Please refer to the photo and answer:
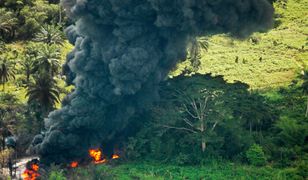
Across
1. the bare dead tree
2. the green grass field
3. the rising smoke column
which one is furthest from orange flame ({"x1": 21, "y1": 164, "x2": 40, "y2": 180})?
the bare dead tree

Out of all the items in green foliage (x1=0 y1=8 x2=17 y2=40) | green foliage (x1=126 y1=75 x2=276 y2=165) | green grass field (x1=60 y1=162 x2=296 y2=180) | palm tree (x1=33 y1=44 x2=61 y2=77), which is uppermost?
green foliage (x1=0 y1=8 x2=17 y2=40)

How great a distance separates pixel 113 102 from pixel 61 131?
22.0 feet

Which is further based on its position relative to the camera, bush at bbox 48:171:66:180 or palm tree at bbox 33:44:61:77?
palm tree at bbox 33:44:61:77

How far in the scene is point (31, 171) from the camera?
5725 cm

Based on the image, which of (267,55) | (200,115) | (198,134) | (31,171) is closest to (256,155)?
(198,134)

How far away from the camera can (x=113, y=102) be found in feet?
189

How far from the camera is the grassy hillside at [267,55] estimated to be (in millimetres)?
81694

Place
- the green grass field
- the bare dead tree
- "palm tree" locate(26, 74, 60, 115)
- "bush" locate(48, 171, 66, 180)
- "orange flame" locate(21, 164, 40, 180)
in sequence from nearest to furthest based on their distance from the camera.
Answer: "bush" locate(48, 171, 66, 180), the green grass field, "orange flame" locate(21, 164, 40, 180), the bare dead tree, "palm tree" locate(26, 74, 60, 115)

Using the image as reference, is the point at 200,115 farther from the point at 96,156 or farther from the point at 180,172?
the point at 96,156

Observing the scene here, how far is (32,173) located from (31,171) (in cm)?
51

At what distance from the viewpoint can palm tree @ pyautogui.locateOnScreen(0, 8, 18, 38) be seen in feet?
288

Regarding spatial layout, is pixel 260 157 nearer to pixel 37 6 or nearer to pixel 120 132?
pixel 120 132

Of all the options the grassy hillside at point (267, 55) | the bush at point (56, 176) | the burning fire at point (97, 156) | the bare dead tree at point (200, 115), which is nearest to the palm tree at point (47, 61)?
the burning fire at point (97, 156)

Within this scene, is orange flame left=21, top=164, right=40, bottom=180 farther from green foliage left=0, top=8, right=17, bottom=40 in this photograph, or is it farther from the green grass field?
green foliage left=0, top=8, right=17, bottom=40
